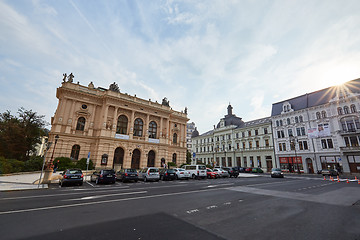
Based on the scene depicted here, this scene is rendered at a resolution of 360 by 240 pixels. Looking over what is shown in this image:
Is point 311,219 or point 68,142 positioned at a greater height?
point 68,142

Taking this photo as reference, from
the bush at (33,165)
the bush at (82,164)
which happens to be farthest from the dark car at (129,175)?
the bush at (33,165)

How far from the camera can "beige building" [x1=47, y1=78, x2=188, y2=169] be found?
28.5 metres

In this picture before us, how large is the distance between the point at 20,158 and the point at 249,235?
40.6 metres

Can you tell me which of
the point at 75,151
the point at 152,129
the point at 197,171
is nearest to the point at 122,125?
the point at 152,129

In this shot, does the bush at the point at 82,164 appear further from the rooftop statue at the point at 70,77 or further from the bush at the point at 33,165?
the rooftop statue at the point at 70,77

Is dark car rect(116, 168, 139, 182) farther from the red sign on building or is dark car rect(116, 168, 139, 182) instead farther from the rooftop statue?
the red sign on building

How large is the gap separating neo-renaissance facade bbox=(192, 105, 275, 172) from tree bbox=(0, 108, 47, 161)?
3841cm

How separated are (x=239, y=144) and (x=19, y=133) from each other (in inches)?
2133

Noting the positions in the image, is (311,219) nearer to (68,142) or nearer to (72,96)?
(68,142)

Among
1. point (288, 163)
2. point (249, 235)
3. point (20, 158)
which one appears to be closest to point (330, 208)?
point (249, 235)

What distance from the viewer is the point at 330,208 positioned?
7.43m

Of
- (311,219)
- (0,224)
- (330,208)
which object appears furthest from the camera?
(330,208)

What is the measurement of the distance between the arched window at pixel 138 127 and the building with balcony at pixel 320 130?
34.9m

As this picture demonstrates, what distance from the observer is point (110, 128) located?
31469 millimetres
